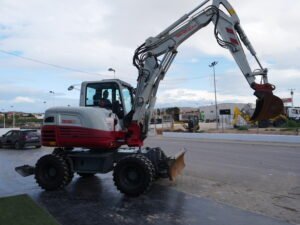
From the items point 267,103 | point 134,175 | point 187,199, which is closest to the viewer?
point 187,199

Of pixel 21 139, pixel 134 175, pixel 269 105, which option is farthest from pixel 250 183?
pixel 21 139

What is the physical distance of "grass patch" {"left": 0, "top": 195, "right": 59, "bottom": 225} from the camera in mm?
7046

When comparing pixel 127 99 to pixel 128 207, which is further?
pixel 127 99

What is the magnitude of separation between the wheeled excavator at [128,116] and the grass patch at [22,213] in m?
1.64

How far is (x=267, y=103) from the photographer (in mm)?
9867

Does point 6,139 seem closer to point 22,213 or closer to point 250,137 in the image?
point 250,137

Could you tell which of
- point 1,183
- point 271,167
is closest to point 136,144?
point 1,183

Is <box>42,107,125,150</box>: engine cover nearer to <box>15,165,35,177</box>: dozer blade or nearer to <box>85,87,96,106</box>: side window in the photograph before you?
<box>85,87,96,106</box>: side window

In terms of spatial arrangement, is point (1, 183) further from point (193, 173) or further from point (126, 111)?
point (193, 173)

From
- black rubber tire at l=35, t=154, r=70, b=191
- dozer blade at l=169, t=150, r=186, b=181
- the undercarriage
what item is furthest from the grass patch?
dozer blade at l=169, t=150, r=186, b=181

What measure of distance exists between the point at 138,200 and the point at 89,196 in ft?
4.40

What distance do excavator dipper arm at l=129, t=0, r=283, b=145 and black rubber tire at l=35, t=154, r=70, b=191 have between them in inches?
86.0

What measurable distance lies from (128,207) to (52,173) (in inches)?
119

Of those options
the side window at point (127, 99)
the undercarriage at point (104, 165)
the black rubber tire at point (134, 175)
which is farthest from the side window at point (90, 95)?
the black rubber tire at point (134, 175)
